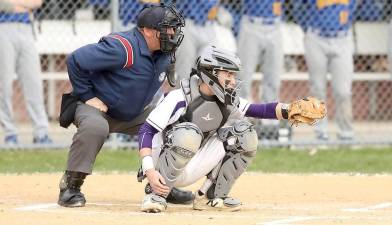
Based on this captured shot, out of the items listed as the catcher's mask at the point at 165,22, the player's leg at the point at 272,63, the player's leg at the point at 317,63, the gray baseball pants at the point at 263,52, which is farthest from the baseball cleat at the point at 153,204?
the player's leg at the point at 317,63

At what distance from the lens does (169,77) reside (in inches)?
322

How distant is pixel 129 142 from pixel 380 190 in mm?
3977

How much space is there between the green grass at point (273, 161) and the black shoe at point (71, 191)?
2.96 m

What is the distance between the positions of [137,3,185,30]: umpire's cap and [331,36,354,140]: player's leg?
17.9ft

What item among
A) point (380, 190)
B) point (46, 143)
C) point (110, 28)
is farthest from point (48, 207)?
point (110, 28)

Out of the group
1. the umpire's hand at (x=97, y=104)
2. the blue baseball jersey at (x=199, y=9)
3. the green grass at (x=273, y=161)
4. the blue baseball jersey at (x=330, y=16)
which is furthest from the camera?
the blue baseball jersey at (x=330, y=16)

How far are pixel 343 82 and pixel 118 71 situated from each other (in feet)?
18.8

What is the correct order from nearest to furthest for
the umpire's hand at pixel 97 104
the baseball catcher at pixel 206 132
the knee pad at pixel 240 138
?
the baseball catcher at pixel 206 132 < the knee pad at pixel 240 138 < the umpire's hand at pixel 97 104

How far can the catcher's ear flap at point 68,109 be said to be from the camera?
813 centimetres

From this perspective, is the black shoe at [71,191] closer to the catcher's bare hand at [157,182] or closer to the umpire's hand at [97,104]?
the umpire's hand at [97,104]

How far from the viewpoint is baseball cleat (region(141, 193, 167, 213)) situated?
24.5 ft

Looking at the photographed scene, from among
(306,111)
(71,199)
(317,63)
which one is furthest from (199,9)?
(306,111)

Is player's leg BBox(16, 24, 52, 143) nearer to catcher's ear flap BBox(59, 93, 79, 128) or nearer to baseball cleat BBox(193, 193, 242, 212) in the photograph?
catcher's ear flap BBox(59, 93, 79, 128)

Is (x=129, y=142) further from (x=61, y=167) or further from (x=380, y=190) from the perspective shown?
(x=380, y=190)
